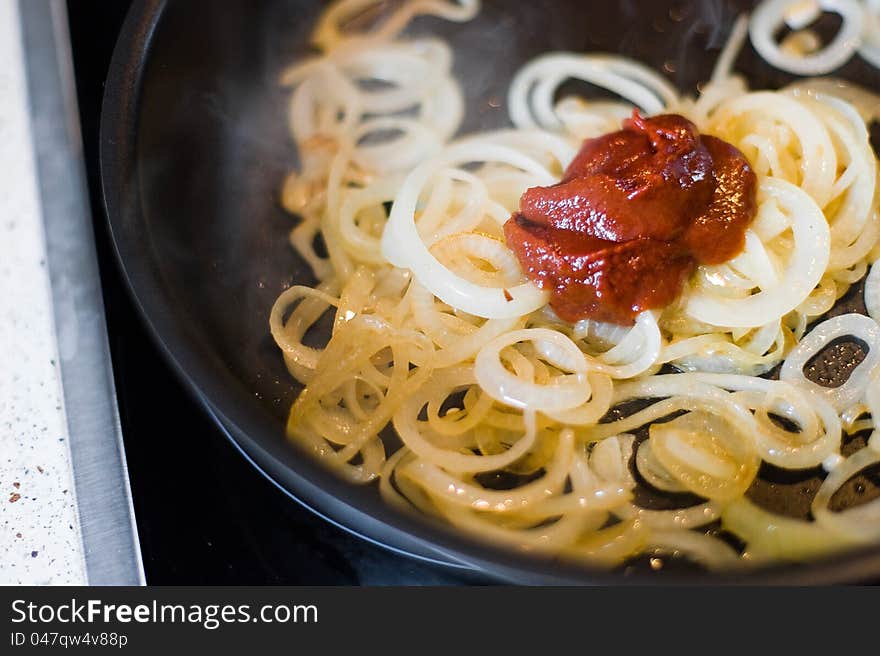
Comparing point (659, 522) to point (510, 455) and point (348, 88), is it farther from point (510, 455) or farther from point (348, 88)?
point (348, 88)

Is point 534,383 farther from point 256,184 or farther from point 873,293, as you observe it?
point 256,184

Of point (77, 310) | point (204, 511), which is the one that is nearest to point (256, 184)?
point (77, 310)

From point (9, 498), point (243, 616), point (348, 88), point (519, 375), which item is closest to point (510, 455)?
point (519, 375)

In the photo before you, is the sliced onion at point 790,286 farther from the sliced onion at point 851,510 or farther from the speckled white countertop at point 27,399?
the speckled white countertop at point 27,399

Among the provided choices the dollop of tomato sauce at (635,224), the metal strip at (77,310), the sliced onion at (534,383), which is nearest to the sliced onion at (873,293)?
the dollop of tomato sauce at (635,224)

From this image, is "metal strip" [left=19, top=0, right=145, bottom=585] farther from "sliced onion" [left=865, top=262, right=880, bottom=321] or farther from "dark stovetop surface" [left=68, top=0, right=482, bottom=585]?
"sliced onion" [left=865, top=262, right=880, bottom=321]

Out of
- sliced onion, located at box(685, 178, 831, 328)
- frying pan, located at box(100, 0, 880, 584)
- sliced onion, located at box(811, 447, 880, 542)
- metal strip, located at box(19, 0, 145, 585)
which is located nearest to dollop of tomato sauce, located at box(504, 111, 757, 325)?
sliced onion, located at box(685, 178, 831, 328)
